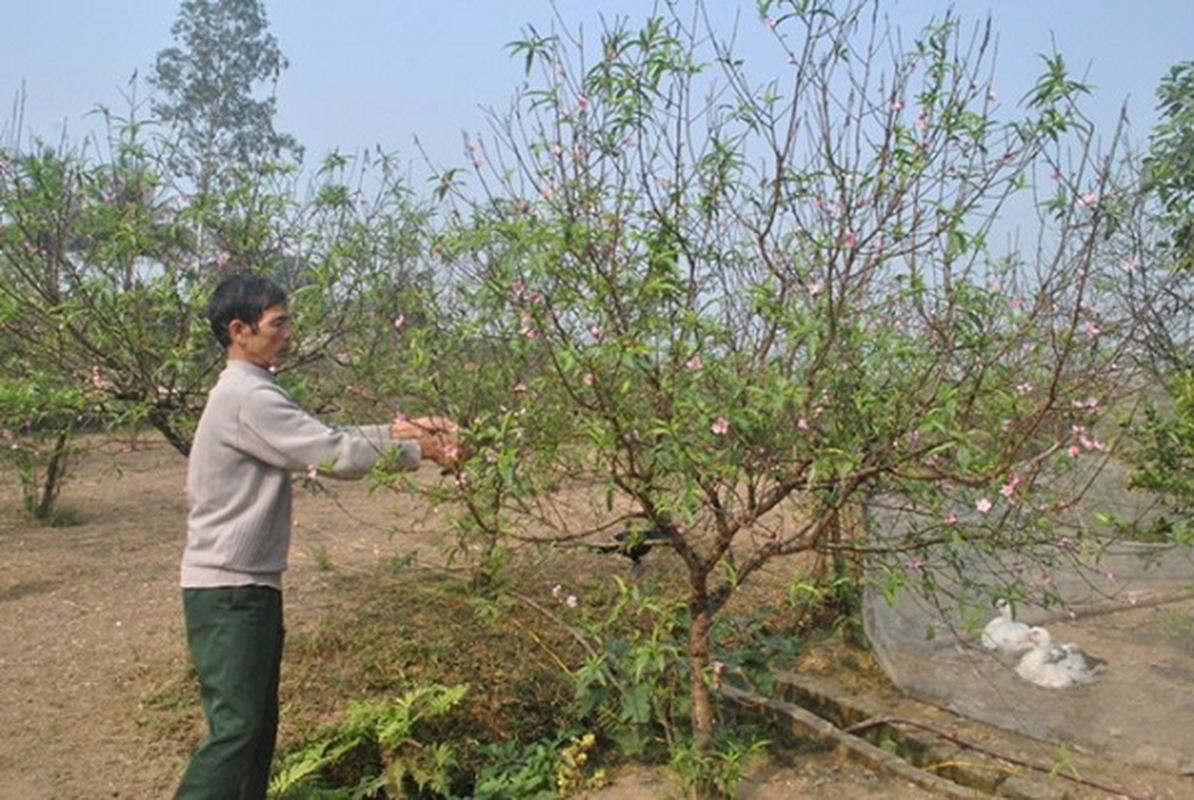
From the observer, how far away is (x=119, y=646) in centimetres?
494

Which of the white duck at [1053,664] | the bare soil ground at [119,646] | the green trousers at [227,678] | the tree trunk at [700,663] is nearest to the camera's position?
the green trousers at [227,678]

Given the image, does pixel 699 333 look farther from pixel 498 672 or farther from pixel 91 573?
pixel 91 573

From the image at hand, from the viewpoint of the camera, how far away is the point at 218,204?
4.74m

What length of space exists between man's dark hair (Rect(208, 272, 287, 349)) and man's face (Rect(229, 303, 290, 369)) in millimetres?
13

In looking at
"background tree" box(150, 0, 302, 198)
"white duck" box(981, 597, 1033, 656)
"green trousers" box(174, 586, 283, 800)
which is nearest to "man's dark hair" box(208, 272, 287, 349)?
"green trousers" box(174, 586, 283, 800)

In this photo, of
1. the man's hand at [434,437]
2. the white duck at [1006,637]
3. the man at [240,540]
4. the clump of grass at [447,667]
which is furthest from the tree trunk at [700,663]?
the white duck at [1006,637]

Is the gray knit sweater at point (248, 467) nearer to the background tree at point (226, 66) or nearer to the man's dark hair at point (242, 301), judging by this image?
the man's dark hair at point (242, 301)

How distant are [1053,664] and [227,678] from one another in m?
2.89

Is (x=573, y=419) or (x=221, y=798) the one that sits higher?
(x=573, y=419)

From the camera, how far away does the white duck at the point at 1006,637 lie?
14.0 ft

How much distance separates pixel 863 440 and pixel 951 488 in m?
0.38

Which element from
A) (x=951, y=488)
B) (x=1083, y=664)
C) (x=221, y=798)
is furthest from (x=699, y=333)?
(x=1083, y=664)

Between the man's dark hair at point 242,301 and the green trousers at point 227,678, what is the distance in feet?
2.28

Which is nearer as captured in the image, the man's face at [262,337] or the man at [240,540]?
the man at [240,540]
